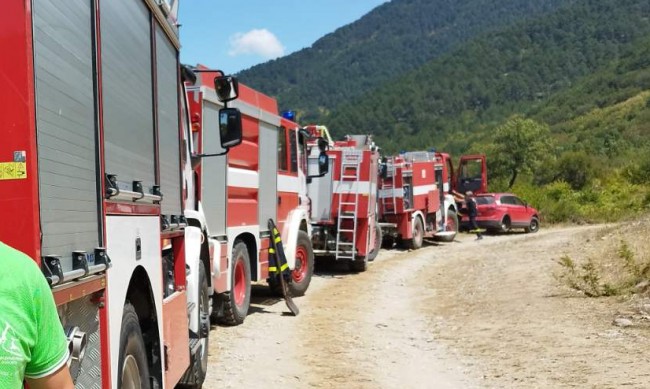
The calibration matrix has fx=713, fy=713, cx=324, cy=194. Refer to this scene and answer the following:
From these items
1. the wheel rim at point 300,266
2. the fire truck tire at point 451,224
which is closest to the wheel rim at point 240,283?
the wheel rim at point 300,266

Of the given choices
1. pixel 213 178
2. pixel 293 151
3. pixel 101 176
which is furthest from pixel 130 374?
pixel 293 151

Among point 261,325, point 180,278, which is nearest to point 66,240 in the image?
point 180,278

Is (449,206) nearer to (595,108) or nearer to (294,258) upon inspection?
(294,258)

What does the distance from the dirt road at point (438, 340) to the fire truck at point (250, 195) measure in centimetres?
51

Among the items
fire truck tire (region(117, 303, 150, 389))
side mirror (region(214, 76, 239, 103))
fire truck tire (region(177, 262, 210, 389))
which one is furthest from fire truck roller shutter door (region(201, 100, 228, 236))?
fire truck tire (region(117, 303, 150, 389))

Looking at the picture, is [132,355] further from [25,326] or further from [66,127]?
[25,326]

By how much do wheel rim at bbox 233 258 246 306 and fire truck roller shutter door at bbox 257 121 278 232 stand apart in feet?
2.54

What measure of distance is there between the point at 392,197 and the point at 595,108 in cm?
7211

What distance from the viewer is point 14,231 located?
2.30 meters

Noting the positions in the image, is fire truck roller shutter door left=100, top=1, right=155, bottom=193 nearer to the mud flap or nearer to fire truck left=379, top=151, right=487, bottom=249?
the mud flap

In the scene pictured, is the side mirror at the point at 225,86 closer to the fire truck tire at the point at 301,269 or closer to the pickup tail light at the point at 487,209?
the fire truck tire at the point at 301,269

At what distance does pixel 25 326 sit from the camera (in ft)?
5.80

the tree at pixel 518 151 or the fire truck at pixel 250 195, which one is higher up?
the tree at pixel 518 151

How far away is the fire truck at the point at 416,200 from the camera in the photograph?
1909cm
